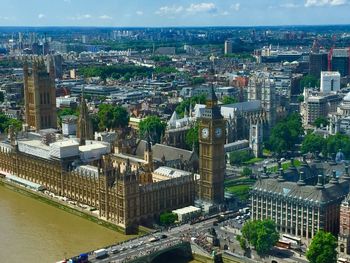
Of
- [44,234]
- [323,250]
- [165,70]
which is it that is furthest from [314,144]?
[165,70]

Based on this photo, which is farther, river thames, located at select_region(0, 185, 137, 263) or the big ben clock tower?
the big ben clock tower

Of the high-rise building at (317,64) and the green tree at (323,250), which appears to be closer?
the green tree at (323,250)

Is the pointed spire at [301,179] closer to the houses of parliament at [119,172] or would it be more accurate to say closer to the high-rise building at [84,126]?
the houses of parliament at [119,172]

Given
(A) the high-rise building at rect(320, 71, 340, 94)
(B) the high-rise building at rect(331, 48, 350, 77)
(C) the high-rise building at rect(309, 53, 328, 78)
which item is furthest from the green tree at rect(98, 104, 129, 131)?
(B) the high-rise building at rect(331, 48, 350, 77)

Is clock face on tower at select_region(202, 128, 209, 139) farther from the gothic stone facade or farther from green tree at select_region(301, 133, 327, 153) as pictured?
green tree at select_region(301, 133, 327, 153)

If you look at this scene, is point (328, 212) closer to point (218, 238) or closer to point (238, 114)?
point (218, 238)

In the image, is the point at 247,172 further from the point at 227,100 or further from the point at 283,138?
the point at 227,100

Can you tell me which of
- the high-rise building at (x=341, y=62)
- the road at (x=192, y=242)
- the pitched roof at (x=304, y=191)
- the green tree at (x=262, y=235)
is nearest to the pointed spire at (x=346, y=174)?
the pitched roof at (x=304, y=191)
